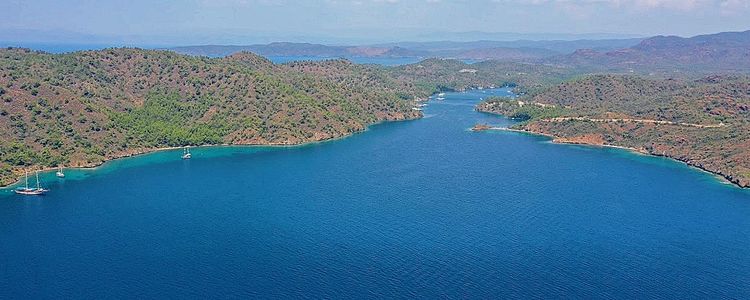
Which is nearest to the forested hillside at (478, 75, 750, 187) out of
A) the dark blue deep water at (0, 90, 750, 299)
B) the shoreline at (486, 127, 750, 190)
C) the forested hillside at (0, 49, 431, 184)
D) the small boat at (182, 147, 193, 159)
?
the shoreline at (486, 127, 750, 190)

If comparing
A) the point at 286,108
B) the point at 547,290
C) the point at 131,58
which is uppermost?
the point at 131,58

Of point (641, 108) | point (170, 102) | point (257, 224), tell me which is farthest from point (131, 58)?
point (641, 108)

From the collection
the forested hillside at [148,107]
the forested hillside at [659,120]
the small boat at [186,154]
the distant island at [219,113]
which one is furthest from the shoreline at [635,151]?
the small boat at [186,154]

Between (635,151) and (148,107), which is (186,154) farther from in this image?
(635,151)

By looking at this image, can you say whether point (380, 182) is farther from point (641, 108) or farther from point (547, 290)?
point (641, 108)

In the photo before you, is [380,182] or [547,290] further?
[380,182]

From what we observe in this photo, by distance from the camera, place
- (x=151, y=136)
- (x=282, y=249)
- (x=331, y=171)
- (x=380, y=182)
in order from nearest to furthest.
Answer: (x=282, y=249) → (x=380, y=182) → (x=331, y=171) → (x=151, y=136)

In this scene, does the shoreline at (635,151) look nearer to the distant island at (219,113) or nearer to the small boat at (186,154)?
the distant island at (219,113)

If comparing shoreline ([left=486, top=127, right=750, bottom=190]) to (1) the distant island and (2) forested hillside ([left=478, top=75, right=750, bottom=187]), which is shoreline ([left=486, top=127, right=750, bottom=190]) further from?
(1) the distant island
